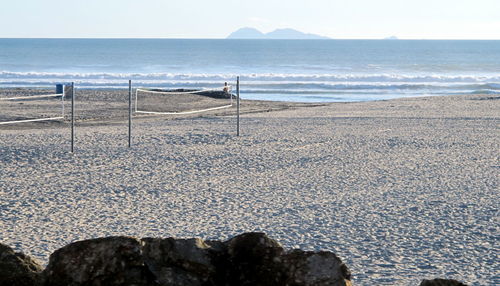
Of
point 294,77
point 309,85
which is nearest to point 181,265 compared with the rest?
point 309,85

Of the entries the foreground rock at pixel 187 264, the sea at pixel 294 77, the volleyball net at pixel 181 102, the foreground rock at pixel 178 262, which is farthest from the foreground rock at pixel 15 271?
the sea at pixel 294 77

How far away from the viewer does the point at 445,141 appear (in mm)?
13711

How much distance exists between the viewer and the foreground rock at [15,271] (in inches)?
109

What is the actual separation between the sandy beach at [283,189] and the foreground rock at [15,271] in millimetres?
2754

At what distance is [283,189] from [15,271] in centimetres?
616

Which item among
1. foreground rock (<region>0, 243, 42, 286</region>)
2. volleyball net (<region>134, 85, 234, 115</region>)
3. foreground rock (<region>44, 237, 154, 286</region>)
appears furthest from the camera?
volleyball net (<region>134, 85, 234, 115</region>)

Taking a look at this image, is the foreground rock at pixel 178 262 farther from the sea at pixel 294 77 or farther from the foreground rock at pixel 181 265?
the sea at pixel 294 77

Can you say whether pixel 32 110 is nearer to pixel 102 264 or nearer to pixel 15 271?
pixel 15 271

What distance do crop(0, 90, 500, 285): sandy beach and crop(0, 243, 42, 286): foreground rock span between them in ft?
9.04

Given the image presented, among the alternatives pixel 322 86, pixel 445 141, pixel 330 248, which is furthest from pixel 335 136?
pixel 322 86

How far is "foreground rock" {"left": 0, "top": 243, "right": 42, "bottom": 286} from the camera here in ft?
9.09

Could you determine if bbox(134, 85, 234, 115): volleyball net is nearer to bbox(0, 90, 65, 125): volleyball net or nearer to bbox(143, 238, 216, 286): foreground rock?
bbox(0, 90, 65, 125): volleyball net

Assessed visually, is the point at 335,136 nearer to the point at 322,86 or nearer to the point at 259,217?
the point at 259,217

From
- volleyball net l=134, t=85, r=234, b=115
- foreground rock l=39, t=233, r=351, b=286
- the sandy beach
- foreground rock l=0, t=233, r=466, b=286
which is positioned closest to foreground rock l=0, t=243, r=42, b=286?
foreground rock l=0, t=233, r=466, b=286
